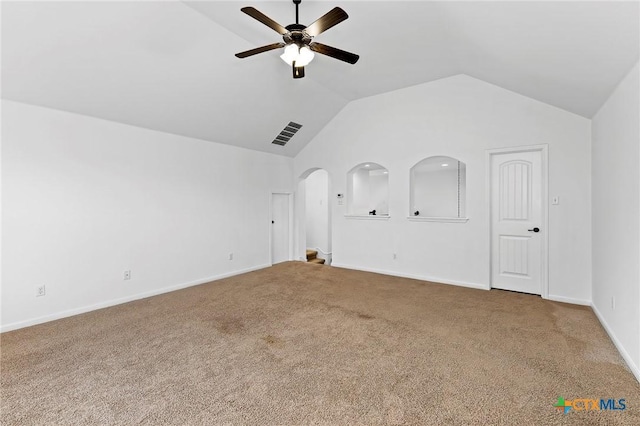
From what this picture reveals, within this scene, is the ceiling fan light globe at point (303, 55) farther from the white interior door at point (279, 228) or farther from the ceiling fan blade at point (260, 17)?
the white interior door at point (279, 228)

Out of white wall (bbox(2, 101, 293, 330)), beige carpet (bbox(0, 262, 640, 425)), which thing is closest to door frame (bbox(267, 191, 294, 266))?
white wall (bbox(2, 101, 293, 330))

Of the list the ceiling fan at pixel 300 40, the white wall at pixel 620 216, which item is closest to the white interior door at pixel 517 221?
the white wall at pixel 620 216

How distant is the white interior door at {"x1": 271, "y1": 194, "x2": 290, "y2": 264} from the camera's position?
6.68 m

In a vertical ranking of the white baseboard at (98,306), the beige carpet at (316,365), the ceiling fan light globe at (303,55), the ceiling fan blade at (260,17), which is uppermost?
the ceiling fan blade at (260,17)

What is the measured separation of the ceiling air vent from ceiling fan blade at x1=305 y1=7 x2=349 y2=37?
3205 millimetres

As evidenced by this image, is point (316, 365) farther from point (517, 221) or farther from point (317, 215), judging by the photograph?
point (317, 215)

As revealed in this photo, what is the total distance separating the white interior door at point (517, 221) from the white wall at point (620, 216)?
73 cm

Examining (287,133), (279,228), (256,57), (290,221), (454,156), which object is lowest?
(279,228)

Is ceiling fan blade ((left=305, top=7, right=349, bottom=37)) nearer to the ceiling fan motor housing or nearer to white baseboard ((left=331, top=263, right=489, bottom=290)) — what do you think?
the ceiling fan motor housing

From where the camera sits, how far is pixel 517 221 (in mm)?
4375

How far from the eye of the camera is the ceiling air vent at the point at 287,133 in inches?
227

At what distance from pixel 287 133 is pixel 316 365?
4611 millimetres

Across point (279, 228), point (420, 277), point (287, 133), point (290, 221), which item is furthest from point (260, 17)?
point (290, 221)

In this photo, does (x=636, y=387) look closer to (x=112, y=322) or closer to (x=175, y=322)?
(x=175, y=322)
